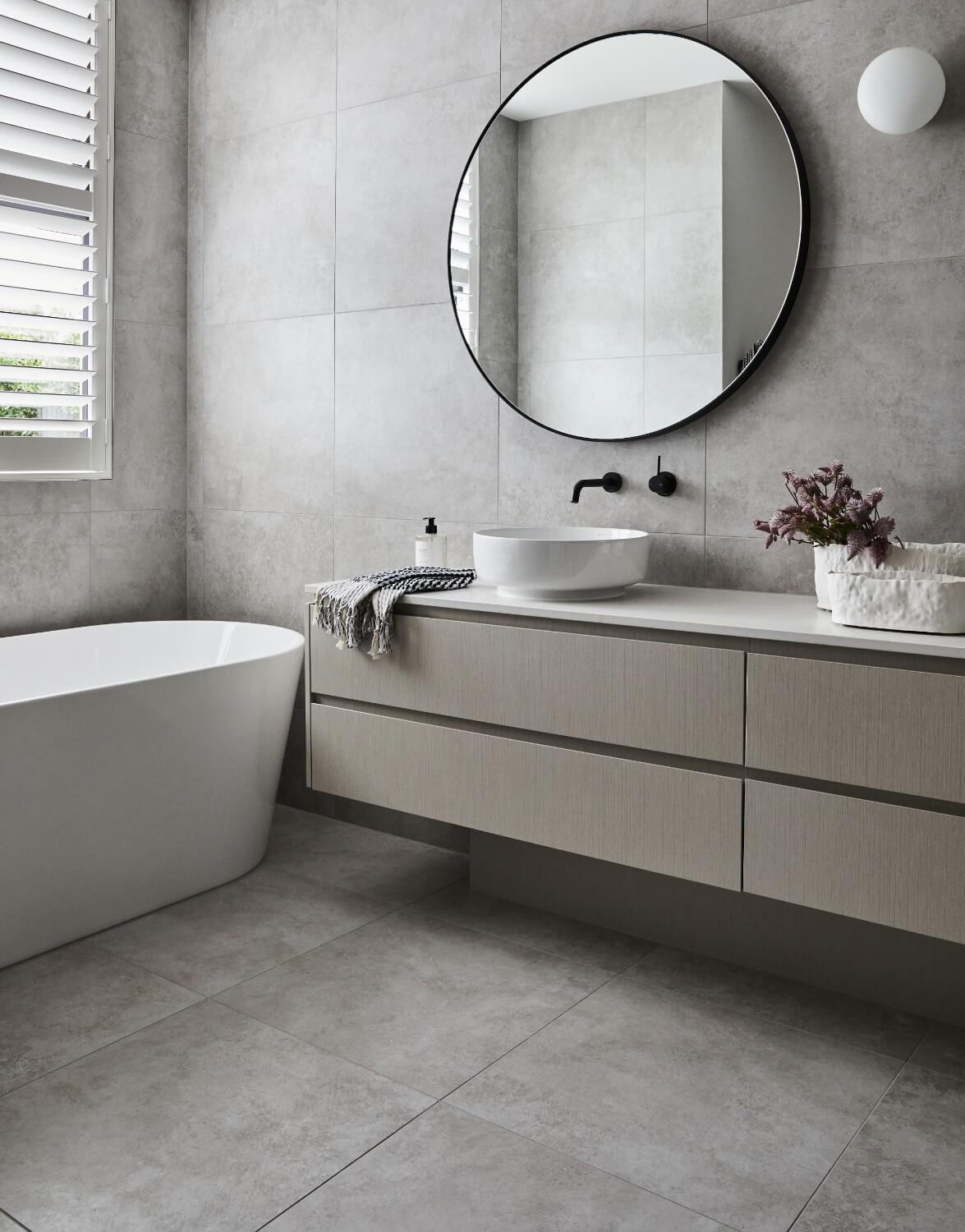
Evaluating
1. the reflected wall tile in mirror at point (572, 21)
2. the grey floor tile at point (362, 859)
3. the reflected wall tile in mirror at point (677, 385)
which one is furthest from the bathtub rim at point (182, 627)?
the reflected wall tile in mirror at point (572, 21)

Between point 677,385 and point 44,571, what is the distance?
2.07 m

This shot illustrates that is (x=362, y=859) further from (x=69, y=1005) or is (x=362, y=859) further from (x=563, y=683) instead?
(x=563, y=683)

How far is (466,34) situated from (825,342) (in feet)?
4.52

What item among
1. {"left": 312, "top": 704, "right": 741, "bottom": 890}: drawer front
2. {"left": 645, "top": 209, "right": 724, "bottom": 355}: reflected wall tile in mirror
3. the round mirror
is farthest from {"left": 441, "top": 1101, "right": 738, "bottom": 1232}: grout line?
{"left": 645, "top": 209, "right": 724, "bottom": 355}: reflected wall tile in mirror

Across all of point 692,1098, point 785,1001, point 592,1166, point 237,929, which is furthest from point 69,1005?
point 785,1001

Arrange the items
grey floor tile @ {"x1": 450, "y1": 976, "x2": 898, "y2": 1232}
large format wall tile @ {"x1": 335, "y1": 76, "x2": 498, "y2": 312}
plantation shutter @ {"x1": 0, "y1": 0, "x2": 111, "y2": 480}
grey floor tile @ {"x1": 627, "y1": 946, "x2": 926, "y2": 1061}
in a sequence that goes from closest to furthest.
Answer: grey floor tile @ {"x1": 450, "y1": 976, "x2": 898, "y2": 1232}
grey floor tile @ {"x1": 627, "y1": 946, "x2": 926, "y2": 1061}
large format wall tile @ {"x1": 335, "y1": 76, "x2": 498, "y2": 312}
plantation shutter @ {"x1": 0, "y1": 0, "x2": 111, "y2": 480}

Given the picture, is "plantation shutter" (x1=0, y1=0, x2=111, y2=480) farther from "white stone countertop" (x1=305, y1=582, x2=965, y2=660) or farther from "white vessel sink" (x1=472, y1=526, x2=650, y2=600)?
"white vessel sink" (x1=472, y1=526, x2=650, y2=600)

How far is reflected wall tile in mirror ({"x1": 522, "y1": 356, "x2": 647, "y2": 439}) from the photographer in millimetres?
2725

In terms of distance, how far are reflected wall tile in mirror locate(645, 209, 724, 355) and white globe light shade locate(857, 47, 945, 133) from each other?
0.42 m

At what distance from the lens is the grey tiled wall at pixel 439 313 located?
2.36 metres

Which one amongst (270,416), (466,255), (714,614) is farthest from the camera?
(270,416)

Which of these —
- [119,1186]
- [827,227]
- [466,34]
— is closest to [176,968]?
[119,1186]

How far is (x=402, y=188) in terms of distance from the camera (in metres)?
3.18

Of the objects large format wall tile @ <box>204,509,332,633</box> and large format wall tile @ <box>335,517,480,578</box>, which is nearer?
large format wall tile @ <box>335,517,480,578</box>
